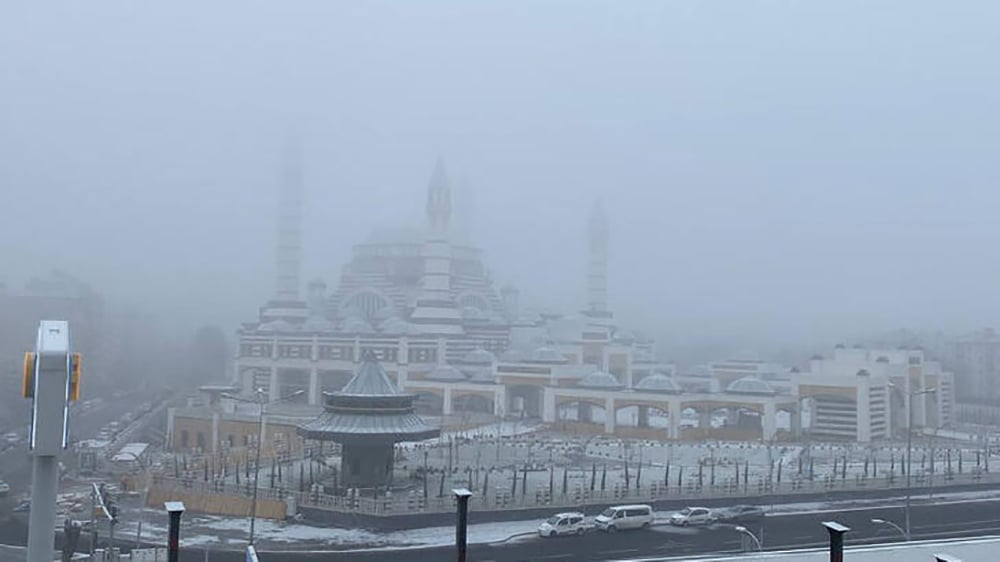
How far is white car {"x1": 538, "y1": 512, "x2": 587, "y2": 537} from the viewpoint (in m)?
19.4

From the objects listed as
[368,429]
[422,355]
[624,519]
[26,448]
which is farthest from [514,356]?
[26,448]

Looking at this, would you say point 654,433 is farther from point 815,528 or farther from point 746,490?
point 815,528

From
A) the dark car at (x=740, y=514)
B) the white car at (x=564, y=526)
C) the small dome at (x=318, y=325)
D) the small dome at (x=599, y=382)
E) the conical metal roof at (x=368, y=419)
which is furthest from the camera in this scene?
the small dome at (x=318, y=325)

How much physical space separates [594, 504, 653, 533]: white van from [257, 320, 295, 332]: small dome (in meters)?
39.1

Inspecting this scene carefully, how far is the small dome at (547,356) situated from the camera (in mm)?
49375

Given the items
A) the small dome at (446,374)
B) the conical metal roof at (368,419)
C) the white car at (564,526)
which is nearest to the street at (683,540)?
the white car at (564,526)

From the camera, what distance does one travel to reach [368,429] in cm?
2273

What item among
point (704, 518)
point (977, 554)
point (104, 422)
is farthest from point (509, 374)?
point (977, 554)

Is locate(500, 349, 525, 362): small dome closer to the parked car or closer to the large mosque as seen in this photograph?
the large mosque

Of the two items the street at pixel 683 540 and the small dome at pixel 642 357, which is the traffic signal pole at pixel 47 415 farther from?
the small dome at pixel 642 357

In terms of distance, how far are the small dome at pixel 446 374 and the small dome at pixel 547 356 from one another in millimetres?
3846

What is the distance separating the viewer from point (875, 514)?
22812mm

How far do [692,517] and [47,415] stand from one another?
17.3 m

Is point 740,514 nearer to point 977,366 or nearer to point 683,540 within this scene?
point 683,540
